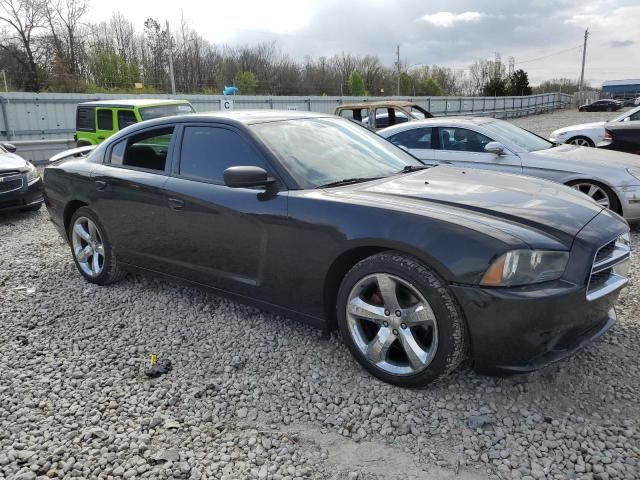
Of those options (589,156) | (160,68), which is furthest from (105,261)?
(160,68)

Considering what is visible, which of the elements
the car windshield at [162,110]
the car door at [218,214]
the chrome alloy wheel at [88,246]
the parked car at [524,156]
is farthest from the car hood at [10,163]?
the parked car at [524,156]

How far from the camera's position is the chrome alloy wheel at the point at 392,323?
2.72m

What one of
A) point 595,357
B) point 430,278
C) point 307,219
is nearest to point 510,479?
point 430,278

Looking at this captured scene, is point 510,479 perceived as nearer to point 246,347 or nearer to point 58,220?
point 246,347

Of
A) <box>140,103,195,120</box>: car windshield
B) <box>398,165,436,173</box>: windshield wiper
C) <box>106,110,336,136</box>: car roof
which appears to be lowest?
<box>398,165,436,173</box>: windshield wiper

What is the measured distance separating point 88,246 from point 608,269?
4298 mm

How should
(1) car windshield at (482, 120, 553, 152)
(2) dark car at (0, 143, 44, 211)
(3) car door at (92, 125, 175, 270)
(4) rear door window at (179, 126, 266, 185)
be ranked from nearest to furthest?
1. (4) rear door window at (179, 126, 266, 185)
2. (3) car door at (92, 125, 175, 270)
3. (1) car windshield at (482, 120, 553, 152)
4. (2) dark car at (0, 143, 44, 211)

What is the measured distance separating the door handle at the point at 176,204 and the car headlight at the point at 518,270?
7.38 ft

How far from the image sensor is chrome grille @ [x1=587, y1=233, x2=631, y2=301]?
268 centimetres

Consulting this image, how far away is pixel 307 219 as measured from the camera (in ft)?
10.1

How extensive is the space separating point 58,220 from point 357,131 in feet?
10.3

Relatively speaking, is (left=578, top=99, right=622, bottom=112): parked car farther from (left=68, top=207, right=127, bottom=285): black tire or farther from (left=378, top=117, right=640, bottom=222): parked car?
(left=68, top=207, right=127, bottom=285): black tire

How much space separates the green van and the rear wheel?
7961 mm

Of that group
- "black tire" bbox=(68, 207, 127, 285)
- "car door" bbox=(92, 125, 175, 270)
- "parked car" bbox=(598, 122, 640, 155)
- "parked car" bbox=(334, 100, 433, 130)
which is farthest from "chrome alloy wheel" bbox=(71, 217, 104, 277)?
"parked car" bbox=(598, 122, 640, 155)
